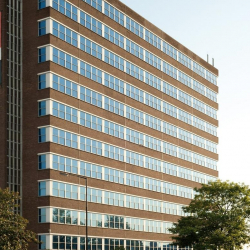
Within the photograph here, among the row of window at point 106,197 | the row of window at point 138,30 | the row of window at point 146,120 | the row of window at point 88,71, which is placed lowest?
the row of window at point 106,197

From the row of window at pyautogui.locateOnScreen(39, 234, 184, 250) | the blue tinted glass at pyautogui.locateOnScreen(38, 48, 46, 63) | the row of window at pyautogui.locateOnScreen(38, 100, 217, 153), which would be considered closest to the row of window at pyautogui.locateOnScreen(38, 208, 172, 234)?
the row of window at pyautogui.locateOnScreen(39, 234, 184, 250)

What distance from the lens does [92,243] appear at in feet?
253

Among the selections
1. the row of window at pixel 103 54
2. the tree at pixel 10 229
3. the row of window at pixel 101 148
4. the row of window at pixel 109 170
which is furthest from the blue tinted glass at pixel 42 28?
the tree at pixel 10 229

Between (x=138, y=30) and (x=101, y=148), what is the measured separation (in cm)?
2224

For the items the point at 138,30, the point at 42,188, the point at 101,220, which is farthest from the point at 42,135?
the point at 138,30

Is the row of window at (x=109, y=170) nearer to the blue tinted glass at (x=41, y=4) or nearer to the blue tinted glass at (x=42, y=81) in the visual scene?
the blue tinted glass at (x=42, y=81)

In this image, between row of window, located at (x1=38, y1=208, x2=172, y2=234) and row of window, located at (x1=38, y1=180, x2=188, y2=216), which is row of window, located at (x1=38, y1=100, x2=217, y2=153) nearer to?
row of window, located at (x1=38, y1=180, x2=188, y2=216)

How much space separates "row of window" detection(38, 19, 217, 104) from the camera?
75.8 m

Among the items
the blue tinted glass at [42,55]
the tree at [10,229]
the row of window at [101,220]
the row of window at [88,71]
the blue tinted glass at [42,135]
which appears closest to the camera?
the tree at [10,229]

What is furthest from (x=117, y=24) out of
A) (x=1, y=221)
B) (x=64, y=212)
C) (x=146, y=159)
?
(x=1, y=221)

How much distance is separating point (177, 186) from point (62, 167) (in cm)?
3428

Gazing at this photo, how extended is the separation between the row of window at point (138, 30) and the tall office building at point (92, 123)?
0.17 meters

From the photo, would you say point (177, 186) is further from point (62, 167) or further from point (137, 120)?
point (62, 167)

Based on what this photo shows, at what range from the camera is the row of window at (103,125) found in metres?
73.2
